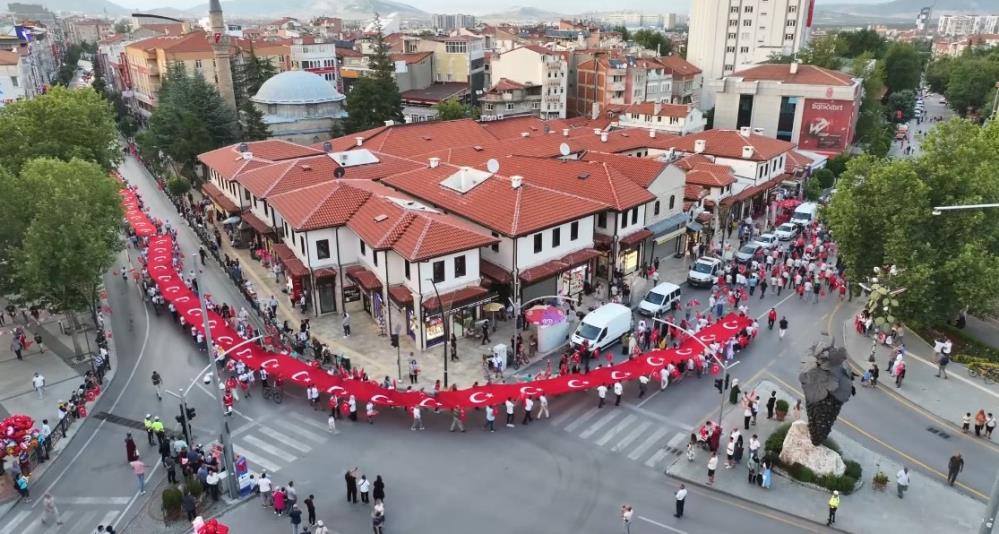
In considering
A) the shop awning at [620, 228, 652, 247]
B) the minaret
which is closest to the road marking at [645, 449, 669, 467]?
the shop awning at [620, 228, 652, 247]

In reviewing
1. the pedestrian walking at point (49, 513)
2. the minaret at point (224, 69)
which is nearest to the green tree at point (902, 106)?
the minaret at point (224, 69)

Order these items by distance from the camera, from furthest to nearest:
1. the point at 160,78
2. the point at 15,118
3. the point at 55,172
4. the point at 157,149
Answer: the point at 160,78, the point at 157,149, the point at 15,118, the point at 55,172

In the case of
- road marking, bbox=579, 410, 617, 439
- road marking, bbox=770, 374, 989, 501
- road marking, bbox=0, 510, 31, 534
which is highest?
road marking, bbox=770, 374, 989, 501

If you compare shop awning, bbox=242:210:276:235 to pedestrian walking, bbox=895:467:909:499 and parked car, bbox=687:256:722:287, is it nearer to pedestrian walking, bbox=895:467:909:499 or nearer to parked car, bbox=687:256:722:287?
parked car, bbox=687:256:722:287

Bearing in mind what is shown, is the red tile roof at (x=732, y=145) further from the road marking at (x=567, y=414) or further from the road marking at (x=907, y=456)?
the road marking at (x=567, y=414)

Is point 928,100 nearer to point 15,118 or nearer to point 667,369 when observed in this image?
point 667,369

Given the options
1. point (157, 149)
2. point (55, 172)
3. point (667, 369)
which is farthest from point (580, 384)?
point (157, 149)
